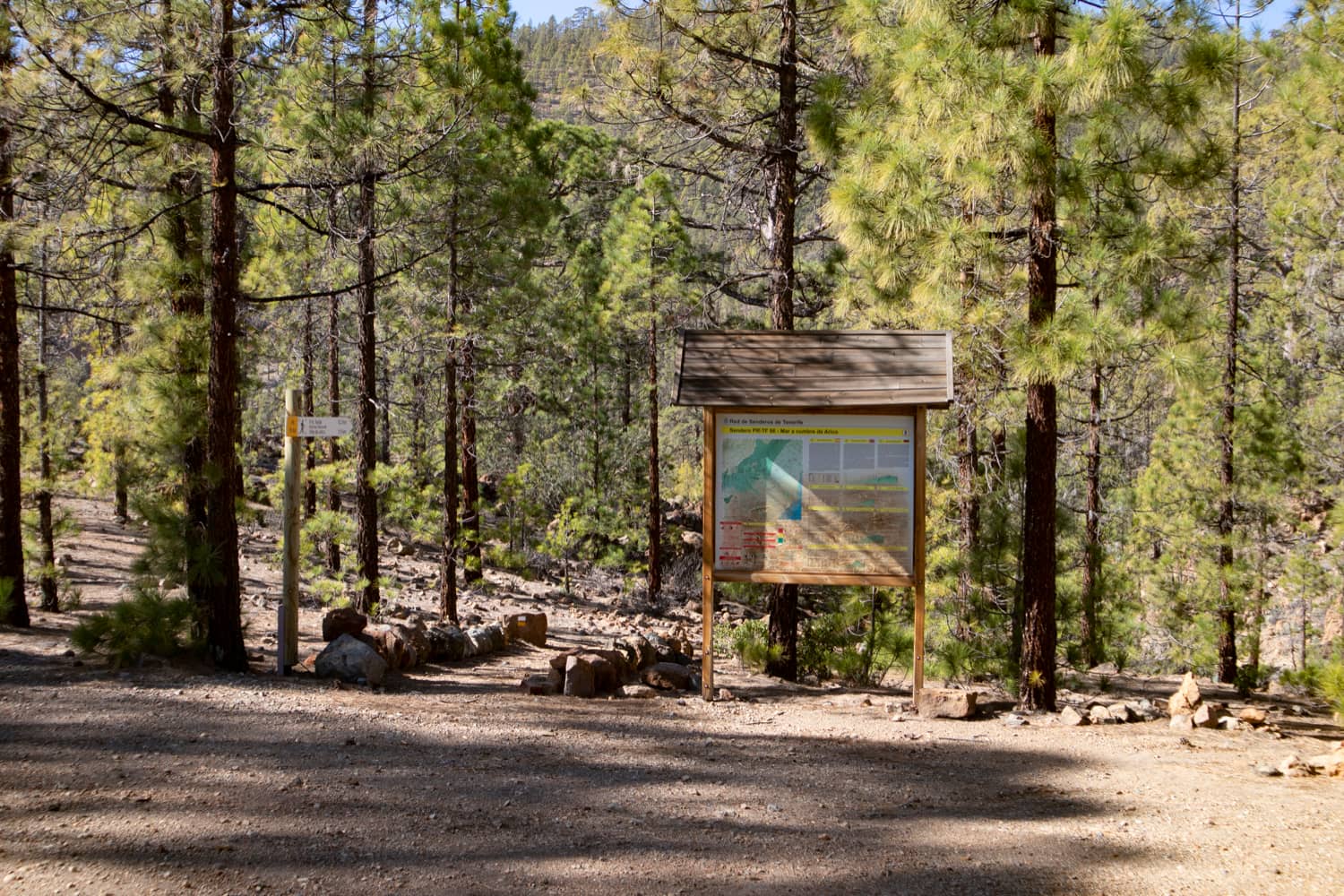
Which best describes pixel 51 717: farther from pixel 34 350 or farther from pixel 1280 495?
pixel 1280 495

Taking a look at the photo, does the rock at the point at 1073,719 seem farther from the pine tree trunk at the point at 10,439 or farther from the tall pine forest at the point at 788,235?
the pine tree trunk at the point at 10,439

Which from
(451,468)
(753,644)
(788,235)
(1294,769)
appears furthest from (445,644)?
(1294,769)

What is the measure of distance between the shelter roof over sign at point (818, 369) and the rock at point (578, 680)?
2661 mm

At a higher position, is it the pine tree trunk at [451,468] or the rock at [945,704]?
the pine tree trunk at [451,468]

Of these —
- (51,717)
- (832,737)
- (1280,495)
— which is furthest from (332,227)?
(1280,495)

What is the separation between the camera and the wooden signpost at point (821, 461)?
26.4 ft

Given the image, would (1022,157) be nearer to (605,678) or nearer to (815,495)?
(815,495)

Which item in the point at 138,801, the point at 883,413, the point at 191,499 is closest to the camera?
the point at 138,801

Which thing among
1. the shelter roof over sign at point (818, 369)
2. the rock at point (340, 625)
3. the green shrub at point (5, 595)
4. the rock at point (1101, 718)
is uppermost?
the shelter roof over sign at point (818, 369)

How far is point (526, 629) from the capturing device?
12727 mm

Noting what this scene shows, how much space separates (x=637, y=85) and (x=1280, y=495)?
13.3 metres

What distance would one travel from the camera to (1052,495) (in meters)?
8.30

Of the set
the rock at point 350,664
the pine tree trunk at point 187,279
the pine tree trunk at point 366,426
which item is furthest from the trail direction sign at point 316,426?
the pine tree trunk at point 366,426

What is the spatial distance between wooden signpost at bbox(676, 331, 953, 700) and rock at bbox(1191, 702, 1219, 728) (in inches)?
93.7
